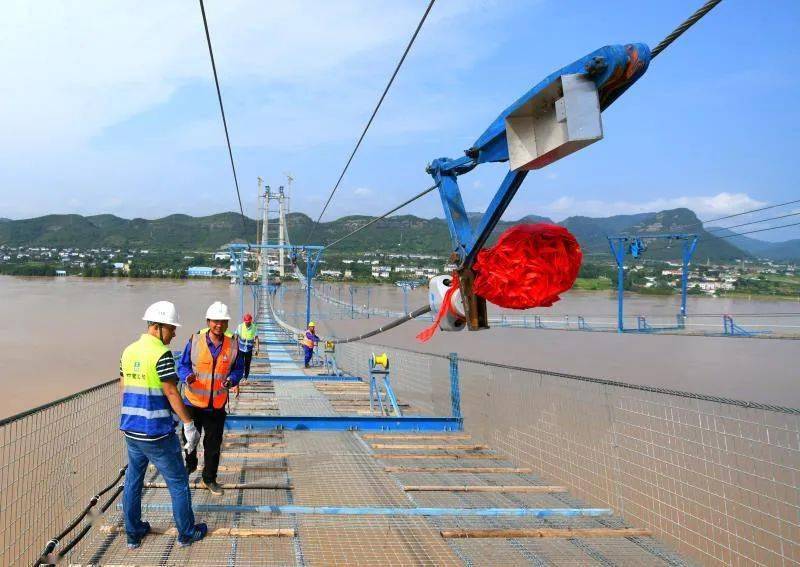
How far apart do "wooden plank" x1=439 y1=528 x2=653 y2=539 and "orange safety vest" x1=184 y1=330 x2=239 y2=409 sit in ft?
6.35

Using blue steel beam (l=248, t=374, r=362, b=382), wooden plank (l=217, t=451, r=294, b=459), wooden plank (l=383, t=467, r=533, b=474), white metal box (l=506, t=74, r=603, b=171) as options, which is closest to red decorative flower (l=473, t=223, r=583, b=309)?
white metal box (l=506, t=74, r=603, b=171)

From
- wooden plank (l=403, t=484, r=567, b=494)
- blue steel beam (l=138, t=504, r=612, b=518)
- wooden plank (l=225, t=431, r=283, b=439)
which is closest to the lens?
blue steel beam (l=138, t=504, r=612, b=518)

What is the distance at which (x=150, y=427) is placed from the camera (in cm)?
332

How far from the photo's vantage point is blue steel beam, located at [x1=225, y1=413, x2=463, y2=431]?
21.5 ft

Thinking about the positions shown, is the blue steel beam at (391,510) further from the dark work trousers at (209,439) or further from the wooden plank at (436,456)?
the wooden plank at (436,456)

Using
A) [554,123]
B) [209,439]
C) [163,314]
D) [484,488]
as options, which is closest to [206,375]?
[209,439]

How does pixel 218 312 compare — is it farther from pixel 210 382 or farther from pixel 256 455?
pixel 256 455

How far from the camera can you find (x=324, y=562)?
329cm

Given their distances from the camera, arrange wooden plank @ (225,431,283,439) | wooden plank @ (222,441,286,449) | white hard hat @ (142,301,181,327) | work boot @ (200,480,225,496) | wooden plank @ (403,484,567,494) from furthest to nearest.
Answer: wooden plank @ (225,431,283,439) < wooden plank @ (222,441,286,449) < wooden plank @ (403,484,567,494) < work boot @ (200,480,225,496) < white hard hat @ (142,301,181,327)

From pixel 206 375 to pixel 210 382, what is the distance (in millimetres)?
60

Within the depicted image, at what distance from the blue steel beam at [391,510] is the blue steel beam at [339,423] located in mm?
2531

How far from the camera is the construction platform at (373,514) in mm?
3422

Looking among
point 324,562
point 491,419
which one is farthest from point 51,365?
point 324,562

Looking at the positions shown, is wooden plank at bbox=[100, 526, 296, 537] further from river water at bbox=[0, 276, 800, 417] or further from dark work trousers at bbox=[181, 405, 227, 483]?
river water at bbox=[0, 276, 800, 417]
